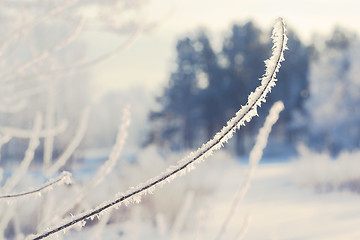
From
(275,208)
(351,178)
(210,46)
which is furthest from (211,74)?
(275,208)

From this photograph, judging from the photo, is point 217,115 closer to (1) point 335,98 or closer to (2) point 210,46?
(2) point 210,46

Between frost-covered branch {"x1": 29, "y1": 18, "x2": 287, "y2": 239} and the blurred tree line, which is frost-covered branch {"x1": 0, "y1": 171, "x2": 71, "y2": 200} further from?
the blurred tree line

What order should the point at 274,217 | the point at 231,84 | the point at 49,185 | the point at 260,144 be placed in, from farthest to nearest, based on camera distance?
1. the point at 231,84
2. the point at 274,217
3. the point at 260,144
4. the point at 49,185

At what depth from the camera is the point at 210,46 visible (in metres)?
33.9

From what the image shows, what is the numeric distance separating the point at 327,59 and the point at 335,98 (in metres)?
2.41

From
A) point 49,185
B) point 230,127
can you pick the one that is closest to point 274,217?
point 49,185

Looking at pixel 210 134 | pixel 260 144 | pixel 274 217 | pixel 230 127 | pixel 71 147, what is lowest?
pixel 230 127

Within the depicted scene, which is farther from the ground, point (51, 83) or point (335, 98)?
point (335, 98)

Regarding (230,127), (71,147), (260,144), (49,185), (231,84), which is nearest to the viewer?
(230,127)

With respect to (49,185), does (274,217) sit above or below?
above

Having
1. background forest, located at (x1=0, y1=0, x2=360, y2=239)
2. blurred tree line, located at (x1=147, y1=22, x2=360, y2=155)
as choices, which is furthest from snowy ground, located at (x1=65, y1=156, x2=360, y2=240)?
blurred tree line, located at (x1=147, y1=22, x2=360, y2=155)

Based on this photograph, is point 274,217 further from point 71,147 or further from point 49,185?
point 49,185

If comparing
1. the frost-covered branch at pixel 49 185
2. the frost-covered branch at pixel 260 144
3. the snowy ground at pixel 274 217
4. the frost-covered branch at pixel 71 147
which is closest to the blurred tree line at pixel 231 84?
the snowy ground at pixel 274 217

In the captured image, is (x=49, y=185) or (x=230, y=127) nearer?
(x=230, y=127)
